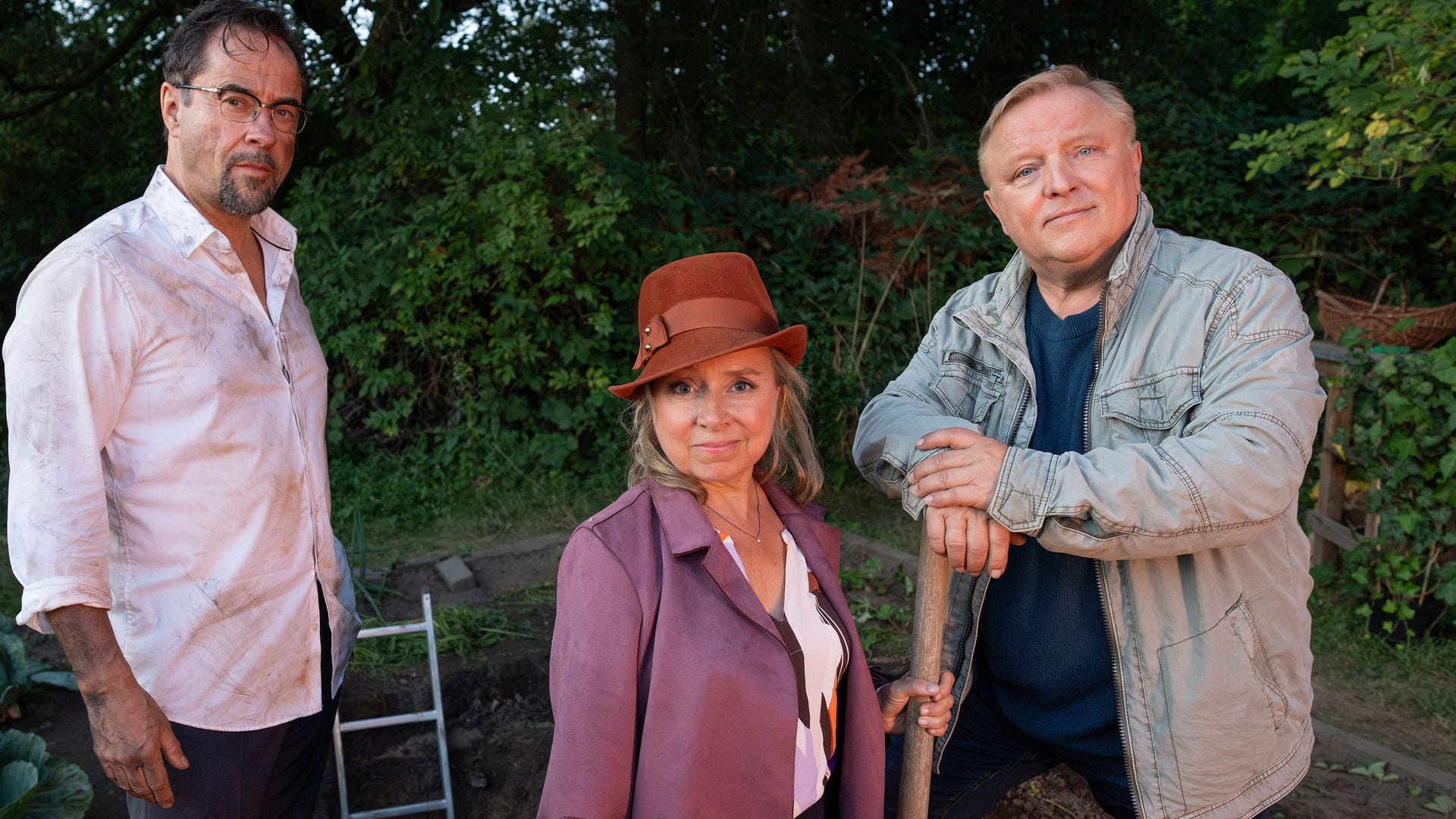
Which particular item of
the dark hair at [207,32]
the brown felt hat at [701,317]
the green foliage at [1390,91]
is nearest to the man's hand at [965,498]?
the brown felt hat at [701,317]

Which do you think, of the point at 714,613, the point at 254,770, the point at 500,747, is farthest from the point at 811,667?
the point at 500,747

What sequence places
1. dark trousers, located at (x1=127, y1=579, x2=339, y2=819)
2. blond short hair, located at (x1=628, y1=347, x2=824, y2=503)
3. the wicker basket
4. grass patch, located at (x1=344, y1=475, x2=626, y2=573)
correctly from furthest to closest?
grass patch, located at (x1=344, y1=475, x2=626, y2=573), the wicker basket, dark trousers, located at (x1=127, y1=579, x2=339, y2=819), blond short hair, located at (x1=628, y1=347, x2=824, y2=503)

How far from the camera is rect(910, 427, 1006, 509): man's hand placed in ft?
6.51

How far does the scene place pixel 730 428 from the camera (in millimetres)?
2029

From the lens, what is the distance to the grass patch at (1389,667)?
14.0ft

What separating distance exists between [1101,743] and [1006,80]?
32.6 ft

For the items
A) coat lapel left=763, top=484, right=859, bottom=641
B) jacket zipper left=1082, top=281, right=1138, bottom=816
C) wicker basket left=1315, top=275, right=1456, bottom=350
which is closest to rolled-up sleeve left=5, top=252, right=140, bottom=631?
coat lapel left=763, top=484, right=859, bottom=641

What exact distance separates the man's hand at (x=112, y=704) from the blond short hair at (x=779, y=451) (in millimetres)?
1044

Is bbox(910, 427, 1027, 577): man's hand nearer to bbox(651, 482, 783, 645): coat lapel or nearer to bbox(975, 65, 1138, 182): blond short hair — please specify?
bbox(651, 482, 783, 645): coat lapel

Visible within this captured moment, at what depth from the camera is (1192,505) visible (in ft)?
6.05

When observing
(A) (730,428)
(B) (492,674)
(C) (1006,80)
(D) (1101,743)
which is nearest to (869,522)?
(B) (492,674)

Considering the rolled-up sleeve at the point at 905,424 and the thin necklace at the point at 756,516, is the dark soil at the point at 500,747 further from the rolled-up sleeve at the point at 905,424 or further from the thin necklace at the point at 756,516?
the thin necklace at the point at 756,516

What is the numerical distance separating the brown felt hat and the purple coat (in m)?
0.29

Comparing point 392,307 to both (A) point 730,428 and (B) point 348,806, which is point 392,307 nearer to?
(B) point 348,806
